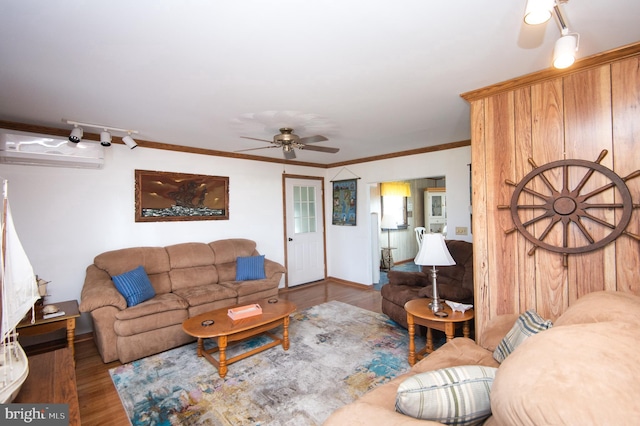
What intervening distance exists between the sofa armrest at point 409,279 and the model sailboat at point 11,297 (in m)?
3.45

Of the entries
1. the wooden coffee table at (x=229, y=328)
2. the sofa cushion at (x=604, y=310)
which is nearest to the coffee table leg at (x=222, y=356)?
the wooden coffee table at (x=229, y=328)

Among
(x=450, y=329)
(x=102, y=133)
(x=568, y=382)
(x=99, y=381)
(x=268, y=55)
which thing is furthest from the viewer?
(x=102, y=133)

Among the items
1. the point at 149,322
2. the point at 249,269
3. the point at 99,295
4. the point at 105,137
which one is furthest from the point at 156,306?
the point at 105,137

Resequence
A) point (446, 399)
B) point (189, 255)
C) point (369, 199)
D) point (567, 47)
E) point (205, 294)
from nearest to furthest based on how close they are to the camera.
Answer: point (446, 399) < point (567, 47) < point (205, 294) < point (189, 255) < point (369, 199)

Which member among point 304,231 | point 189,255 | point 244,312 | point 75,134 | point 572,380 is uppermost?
point 75,134

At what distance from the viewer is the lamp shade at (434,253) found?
106 inches

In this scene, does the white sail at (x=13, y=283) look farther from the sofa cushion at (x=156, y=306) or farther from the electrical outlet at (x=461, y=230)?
the electrical outlet at (x=461, y=230)

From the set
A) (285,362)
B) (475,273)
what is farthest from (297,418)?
(475,273)

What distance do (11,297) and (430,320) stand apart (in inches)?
109

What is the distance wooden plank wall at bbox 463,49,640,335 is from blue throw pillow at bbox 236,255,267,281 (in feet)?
9.55

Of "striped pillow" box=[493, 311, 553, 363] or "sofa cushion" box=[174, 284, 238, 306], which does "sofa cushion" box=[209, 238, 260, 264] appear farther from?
"striped pillow" box=[493, 311, 553, 363]

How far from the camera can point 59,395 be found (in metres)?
1.41

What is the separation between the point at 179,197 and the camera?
4391 mm

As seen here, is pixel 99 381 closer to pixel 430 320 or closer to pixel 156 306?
pixel 156 306
